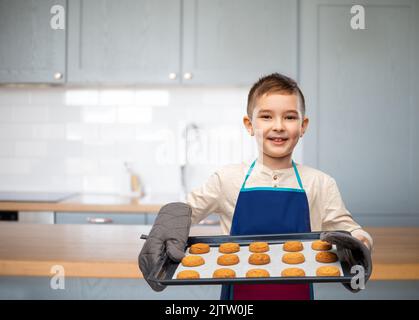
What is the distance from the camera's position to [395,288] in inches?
49.2

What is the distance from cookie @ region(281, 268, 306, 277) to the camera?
747 millimetres

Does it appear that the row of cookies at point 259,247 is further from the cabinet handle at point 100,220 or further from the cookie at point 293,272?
the cabinet handle at point 100,220

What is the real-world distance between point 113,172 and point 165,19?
2.40ft

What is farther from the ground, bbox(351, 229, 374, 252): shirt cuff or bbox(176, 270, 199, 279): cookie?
bbox(351, 229, 374, 252): shirt cuff

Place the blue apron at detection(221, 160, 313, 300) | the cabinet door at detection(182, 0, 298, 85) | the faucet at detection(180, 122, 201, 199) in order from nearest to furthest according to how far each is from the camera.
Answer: the blue apron at detection(221, 160, 313, 300), the cabinet door at detection(182, 0, 298, 85), the faucet at detection(180, 122, 201, 199)

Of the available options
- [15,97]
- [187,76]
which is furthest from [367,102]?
[15,97]

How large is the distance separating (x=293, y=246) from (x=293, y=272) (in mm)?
105

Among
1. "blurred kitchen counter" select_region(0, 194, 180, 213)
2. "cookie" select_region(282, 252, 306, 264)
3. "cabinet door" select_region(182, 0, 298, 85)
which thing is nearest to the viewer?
"cookie" select_region(282, 252, 306, 264)

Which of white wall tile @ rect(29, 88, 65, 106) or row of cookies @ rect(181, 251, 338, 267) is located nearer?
row of cookies @ rect(181, 251, 338, 267)

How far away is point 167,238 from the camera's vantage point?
82cm

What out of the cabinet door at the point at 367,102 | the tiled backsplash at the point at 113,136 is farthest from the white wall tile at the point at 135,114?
the cabinet door at the point at 367,102

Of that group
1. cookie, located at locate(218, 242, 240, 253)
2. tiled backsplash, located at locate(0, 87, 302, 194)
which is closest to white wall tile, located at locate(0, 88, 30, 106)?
tiled backsplash, located at locate(0, 87, 302, 194)

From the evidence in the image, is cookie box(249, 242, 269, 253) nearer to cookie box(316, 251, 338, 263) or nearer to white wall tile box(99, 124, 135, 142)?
cookie box(316, 251, 338, 263)

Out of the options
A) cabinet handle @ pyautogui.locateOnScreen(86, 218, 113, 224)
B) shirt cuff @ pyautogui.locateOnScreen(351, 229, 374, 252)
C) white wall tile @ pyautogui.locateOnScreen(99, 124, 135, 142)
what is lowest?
cabinet handle @ pyautogui.locateOnScreen(86, 218, 113, 224)
